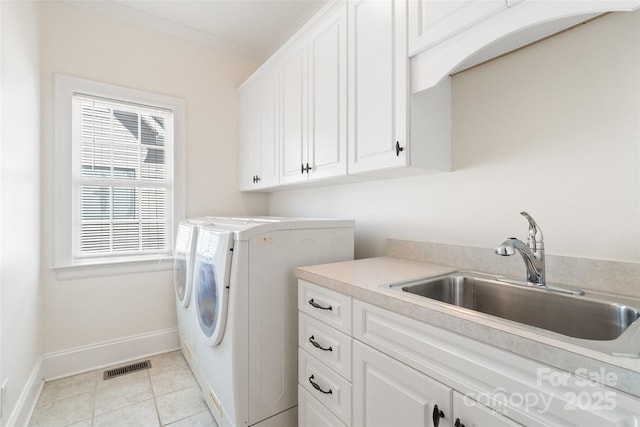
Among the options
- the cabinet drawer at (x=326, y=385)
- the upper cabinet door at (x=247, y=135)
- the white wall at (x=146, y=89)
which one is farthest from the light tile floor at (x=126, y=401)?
the upper cabinet door at (x=247, y=135)

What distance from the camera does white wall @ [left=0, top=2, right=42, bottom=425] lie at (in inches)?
57.1

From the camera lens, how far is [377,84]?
145cm

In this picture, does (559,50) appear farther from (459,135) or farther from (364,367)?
(364,367)

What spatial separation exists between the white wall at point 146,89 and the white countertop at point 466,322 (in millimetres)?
1846

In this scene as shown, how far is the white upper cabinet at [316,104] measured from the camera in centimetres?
168

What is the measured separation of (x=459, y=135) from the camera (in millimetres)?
1520

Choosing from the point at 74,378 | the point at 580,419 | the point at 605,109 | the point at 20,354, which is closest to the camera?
the point at 580,419

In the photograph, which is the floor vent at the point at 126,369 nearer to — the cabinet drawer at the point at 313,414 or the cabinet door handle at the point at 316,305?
the cabinet drawer at the point at 313,414

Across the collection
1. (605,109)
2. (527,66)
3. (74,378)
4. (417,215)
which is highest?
(527,66)

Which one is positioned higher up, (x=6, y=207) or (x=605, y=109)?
(x=605, y=109)

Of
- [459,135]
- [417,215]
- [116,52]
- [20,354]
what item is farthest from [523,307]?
[116,52]

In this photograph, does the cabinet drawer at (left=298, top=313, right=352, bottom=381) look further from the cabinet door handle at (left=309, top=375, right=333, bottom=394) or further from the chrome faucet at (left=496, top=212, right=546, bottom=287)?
the chrome faucet at (left=496, top=212, right=546, bottom=287)

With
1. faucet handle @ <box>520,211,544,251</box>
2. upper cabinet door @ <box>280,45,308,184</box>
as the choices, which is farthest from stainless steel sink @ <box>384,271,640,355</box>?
upper cabinet door @ <box>280,45,308,184</box>

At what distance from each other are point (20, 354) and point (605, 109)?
308 cm
